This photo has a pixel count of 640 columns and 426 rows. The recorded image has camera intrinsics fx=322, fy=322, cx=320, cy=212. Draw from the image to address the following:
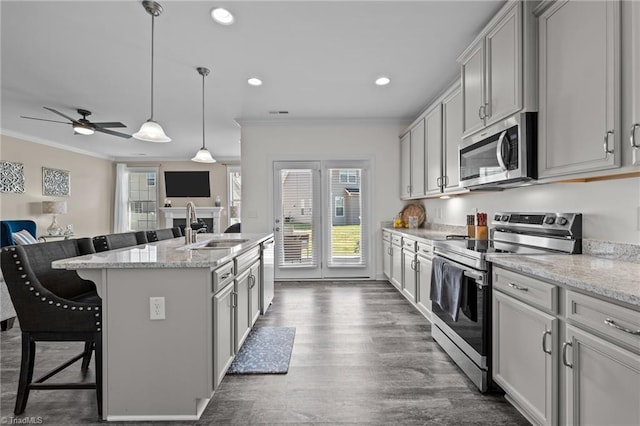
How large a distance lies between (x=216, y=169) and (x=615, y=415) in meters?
9.09

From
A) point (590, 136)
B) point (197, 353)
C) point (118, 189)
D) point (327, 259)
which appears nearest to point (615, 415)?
point (590, 136)

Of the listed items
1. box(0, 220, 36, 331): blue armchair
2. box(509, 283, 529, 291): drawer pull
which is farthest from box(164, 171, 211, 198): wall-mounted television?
box(509, 283, 529, 291): drawer pull

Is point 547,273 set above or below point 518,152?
below

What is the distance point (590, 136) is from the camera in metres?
1.60

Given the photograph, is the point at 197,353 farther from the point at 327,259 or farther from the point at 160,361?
the point at 327,259

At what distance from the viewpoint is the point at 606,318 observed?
119cm

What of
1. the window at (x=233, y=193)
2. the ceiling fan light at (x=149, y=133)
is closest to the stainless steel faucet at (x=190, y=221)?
the ceiling fan light at (x=149, y=133)

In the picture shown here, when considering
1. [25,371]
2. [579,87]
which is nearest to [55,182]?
[25,371]

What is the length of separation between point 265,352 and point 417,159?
3.16 metres

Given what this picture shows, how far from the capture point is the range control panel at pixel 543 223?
2.00 metres

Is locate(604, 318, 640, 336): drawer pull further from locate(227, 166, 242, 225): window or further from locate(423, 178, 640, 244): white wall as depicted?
locate(227, 166, 242, 225): window

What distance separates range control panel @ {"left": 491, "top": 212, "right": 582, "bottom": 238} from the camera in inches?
78.9

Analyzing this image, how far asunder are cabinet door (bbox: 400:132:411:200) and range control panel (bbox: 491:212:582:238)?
7.10 feet

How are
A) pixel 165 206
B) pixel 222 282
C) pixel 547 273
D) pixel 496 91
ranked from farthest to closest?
1. pixel 165 206
2. pixel 496 91
3. pixel 222 282
4. pixel 547 273
